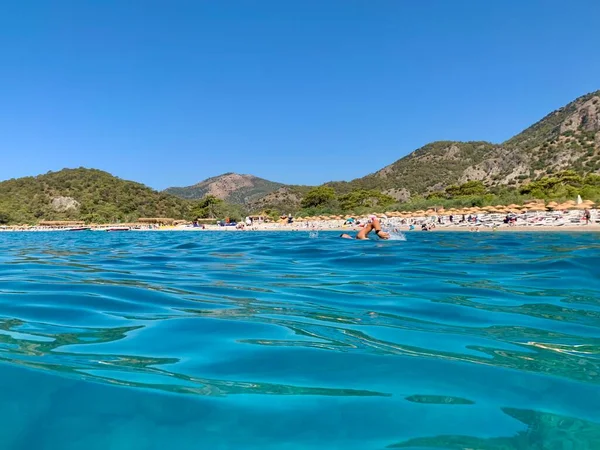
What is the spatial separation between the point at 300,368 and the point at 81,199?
7694 cm

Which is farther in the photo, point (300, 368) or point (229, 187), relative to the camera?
point (229, 187)

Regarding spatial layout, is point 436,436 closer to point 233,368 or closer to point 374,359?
point 374,359

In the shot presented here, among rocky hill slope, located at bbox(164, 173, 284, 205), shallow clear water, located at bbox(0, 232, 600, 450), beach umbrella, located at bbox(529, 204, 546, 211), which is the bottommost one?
shallow clear water, located at bbox(0, 232, 600, 450)

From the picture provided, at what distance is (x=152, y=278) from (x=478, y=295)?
11.4ft

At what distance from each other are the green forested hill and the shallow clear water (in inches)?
2207

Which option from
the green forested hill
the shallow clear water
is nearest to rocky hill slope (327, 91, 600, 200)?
the green forested hill

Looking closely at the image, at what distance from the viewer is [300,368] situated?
1.99 meters

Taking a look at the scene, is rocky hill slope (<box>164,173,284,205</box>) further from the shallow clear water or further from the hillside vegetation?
the shallow clear water

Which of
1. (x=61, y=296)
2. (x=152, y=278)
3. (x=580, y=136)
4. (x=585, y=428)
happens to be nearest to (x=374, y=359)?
(x=585, y=428)

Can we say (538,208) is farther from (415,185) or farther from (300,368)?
(415,185)

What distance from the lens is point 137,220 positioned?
183ft

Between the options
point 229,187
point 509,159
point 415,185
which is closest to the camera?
point 509,159

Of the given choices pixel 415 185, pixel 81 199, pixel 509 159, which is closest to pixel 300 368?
pixel 509 159

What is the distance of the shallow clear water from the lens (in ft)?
4.62
